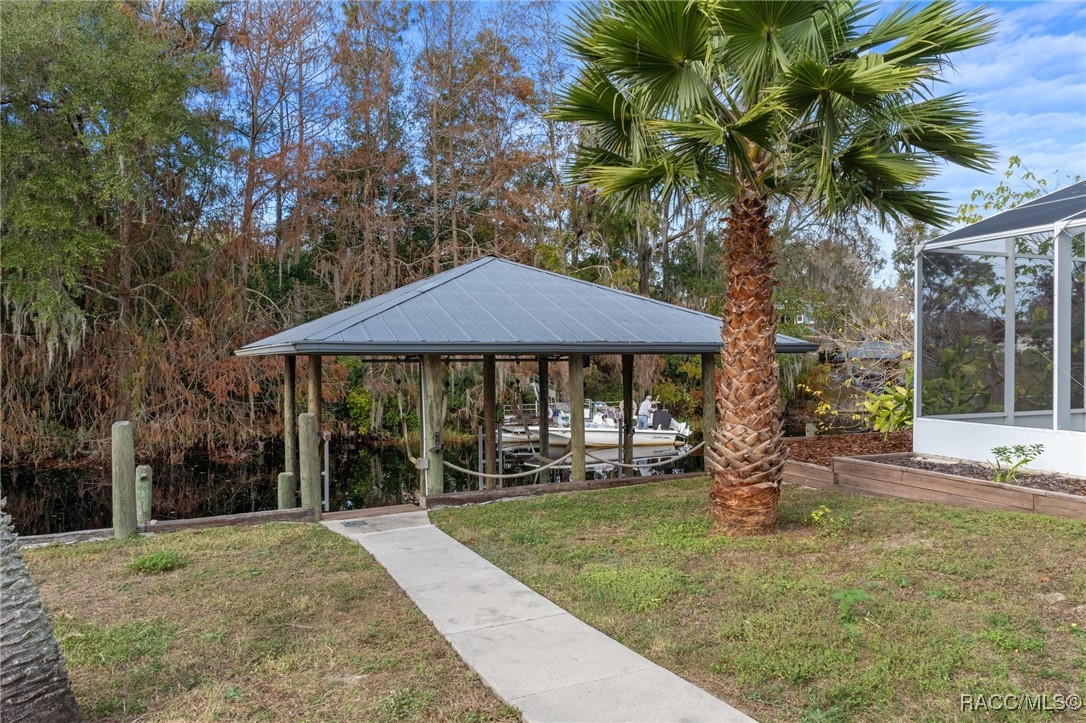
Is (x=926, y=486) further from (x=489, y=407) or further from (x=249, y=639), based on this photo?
(x=249, y=639)

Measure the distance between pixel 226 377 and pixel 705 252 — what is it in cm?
1557

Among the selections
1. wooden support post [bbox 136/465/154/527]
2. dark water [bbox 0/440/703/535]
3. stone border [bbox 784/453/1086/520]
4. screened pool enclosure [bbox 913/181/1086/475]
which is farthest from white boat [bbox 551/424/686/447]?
wooden support post [bbox 136/465/154/527]

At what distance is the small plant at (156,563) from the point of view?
583 cm

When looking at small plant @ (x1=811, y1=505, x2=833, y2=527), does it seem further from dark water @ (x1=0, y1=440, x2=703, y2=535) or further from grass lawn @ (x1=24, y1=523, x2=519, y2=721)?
dark water @ (x1=0, y1=440, x2=703, y2=535)

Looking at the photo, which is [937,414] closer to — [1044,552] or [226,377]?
[1044,552]

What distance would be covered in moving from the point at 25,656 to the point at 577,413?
7.03 metres

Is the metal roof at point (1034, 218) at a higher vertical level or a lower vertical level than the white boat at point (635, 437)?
higher

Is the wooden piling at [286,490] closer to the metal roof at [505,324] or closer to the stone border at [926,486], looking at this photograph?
the metal roof at [505,324]

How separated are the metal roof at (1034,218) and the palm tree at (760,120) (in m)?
1.70

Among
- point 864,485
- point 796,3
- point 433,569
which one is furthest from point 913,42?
point 433,569

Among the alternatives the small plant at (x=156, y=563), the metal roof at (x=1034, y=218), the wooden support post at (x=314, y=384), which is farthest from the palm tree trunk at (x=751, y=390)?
the wooden support post at (x=314, y=384)

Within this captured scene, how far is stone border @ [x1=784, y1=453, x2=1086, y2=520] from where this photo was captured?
264 inches

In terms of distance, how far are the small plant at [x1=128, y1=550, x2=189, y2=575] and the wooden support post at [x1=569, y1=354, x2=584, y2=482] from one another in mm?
4888

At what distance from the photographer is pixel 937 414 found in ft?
30.4
